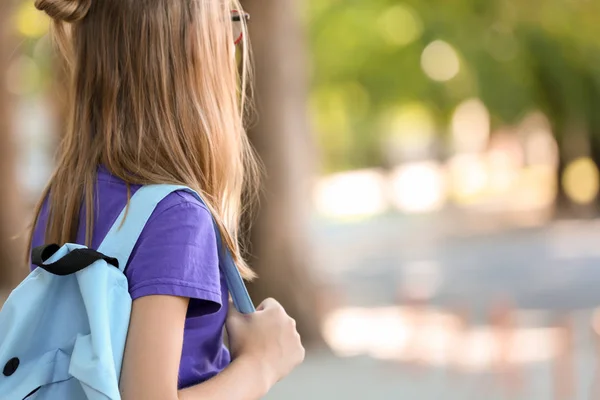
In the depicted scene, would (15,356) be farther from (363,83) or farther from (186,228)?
(363,83)

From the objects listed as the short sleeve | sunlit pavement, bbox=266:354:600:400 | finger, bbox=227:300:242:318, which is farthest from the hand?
sunlit pavement, bbox=266:354:600:400

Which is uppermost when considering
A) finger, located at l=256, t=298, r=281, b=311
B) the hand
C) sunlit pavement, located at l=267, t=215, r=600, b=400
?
finger, located at l=256, t=298, r=281, b=311

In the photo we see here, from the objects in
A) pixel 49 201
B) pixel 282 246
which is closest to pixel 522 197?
pixel 282 246

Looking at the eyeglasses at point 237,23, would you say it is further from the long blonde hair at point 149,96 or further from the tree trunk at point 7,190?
the tree trunk at point 7,190

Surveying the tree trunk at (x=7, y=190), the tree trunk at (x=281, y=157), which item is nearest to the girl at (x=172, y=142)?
the tree trunk at (x=281, y=157)

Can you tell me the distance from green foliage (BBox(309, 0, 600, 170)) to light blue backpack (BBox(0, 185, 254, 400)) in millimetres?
18225

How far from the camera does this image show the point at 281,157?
9.03 m

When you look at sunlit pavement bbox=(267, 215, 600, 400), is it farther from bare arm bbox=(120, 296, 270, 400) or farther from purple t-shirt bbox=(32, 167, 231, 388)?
bare arm bbox=(120, 296, 270, 400)

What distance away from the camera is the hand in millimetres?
1827

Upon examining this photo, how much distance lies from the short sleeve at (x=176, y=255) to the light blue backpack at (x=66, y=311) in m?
0.02

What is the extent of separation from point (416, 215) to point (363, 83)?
22.0ft

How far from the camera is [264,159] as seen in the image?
8984 mm

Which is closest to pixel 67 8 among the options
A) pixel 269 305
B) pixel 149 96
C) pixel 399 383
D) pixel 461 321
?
pixel 149 96

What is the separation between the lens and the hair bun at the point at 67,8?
1831 mm
